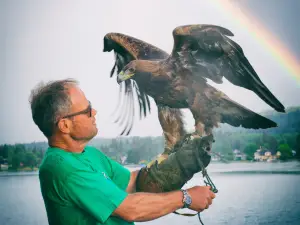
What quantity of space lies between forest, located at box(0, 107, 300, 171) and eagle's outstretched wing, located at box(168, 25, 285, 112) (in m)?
0.10

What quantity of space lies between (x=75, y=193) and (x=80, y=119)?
0.30 metres

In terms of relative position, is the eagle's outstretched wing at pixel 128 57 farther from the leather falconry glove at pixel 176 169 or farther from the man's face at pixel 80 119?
the man's face at pixel 80 119

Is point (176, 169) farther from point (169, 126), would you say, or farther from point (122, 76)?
point (122, 76)

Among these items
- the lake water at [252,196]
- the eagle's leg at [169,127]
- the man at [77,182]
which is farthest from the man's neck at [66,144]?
the lake water at [252,196]

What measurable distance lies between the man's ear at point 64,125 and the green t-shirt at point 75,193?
0.10 metres

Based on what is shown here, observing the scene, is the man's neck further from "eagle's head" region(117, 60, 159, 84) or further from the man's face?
"eagle's head" region(117, 60, 159, 84)

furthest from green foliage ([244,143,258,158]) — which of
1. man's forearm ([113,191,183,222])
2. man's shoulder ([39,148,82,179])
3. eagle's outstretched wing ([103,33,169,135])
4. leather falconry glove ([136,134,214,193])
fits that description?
man's shoulder ([39,148,82,179])

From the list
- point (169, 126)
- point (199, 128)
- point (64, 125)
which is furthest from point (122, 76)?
point (64, 125)

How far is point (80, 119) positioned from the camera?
1232 millimetres

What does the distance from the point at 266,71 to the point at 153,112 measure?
1.95 ft

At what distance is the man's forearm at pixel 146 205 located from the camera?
1.06 meters

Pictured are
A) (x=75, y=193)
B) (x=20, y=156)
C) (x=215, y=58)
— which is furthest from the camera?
(x=20, y=156)

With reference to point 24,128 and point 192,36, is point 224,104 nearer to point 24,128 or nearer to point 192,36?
point 192,36

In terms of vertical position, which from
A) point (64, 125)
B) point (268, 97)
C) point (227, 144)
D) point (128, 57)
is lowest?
point (227, 144)
